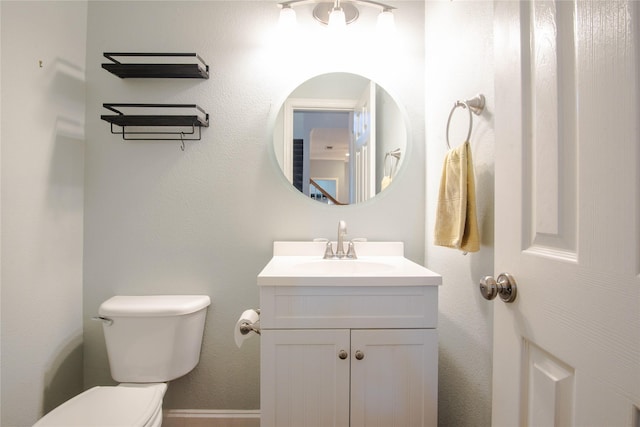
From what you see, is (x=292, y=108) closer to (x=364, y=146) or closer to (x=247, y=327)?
(x=364, y=146)

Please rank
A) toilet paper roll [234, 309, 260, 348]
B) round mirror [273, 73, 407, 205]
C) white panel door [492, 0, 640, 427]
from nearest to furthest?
white panel door [492, 0, 640, 427] → toilet paper roll [234, 309, 260, 348] → round mirror [273, 73, 407, 205]

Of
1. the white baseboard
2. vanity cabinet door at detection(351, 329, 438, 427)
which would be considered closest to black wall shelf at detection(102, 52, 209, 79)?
vanity cabinet door at detection(351, 329, 438, 427)

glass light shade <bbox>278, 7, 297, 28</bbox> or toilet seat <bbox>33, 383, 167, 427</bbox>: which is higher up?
glass light shade <bbox>278, 7, 297, 28</bbox>

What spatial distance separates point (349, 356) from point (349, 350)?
0.02 m

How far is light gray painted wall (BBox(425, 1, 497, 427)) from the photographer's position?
3.38ft

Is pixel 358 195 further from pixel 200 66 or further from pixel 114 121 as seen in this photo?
pixel 114 121

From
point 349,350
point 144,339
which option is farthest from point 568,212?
point 144,339

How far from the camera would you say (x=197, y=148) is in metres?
1.57

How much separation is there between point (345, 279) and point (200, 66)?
124 centimetres

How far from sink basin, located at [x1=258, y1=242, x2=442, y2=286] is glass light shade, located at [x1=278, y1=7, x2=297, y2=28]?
106 cm

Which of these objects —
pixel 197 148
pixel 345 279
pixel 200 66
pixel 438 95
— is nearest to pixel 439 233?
pixel 345 279

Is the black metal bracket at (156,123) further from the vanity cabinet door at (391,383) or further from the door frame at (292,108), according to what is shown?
the vanity cabinet door at (391,383)

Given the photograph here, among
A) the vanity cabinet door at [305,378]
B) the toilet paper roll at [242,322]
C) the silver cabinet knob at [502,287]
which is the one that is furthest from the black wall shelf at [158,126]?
the silver cabinet knob at [502,287]

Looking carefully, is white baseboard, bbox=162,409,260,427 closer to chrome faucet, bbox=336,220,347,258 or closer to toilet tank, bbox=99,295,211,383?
toilet tank, bbox=99,295,211,383
